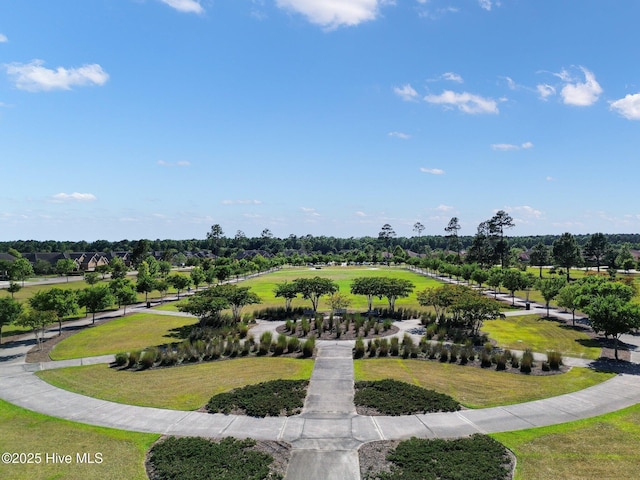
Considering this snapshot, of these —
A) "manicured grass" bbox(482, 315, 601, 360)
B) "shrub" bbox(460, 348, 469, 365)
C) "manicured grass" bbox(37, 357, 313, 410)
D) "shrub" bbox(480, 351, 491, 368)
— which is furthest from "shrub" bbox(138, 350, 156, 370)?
"manicured grass" bbox(482, 315, 601, 360)

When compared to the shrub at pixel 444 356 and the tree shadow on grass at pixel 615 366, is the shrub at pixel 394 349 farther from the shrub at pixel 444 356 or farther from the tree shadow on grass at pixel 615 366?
the tree shadow on grass at pixel 615 366

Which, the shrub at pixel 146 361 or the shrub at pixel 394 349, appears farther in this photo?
the shrub at pixel 394 349

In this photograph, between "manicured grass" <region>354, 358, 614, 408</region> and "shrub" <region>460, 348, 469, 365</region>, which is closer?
"manicured grass" <region>354, 358, 614, 408</region>

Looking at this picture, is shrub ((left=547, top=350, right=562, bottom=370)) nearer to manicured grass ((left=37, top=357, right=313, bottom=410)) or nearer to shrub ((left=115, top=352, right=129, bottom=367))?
manicured grass ((left=37, top=357, right=313, bottom=410))

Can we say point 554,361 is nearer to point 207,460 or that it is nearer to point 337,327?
point 337,327

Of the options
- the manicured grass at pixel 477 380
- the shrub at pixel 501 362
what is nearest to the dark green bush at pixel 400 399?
the manicured grass at pixel 477 380
